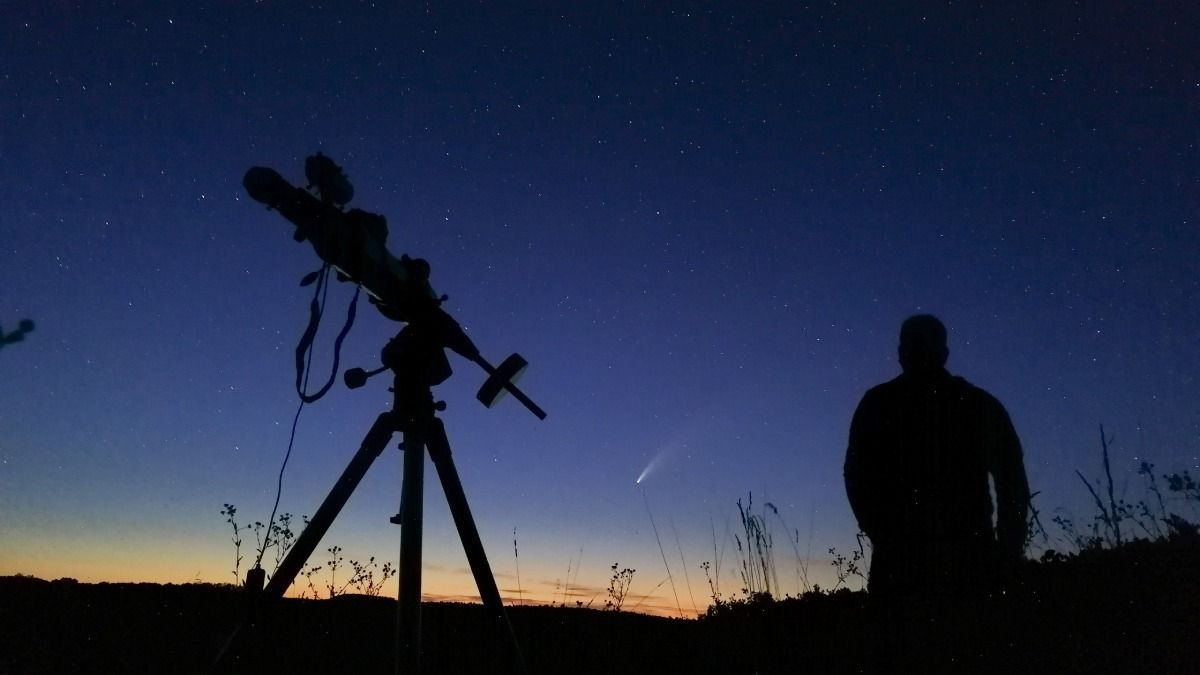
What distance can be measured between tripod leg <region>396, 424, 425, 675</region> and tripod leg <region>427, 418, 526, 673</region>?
0.55ft

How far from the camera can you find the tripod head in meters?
2.92

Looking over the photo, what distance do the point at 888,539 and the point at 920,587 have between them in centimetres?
28

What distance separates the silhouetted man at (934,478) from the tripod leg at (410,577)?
2564 mm

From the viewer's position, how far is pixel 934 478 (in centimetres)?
392

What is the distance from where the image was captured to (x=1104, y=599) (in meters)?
4.25

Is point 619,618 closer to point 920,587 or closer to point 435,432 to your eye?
point 920,587

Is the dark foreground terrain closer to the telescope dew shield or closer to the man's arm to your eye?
the man's arm

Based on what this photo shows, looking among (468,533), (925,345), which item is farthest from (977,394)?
(468,533)

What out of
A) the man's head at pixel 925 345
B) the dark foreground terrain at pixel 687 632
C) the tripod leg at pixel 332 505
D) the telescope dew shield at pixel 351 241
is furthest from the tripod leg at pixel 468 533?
the man's head at pixel 925 345

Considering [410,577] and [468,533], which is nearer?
[410,577]

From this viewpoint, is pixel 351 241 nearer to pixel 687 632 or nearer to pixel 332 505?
pixel 332 505

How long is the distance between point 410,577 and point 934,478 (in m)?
2.74

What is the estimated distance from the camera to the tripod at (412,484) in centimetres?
283

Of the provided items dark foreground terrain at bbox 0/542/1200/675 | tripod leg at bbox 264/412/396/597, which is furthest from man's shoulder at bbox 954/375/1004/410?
tripod leg at bbox 264/412/396/597
